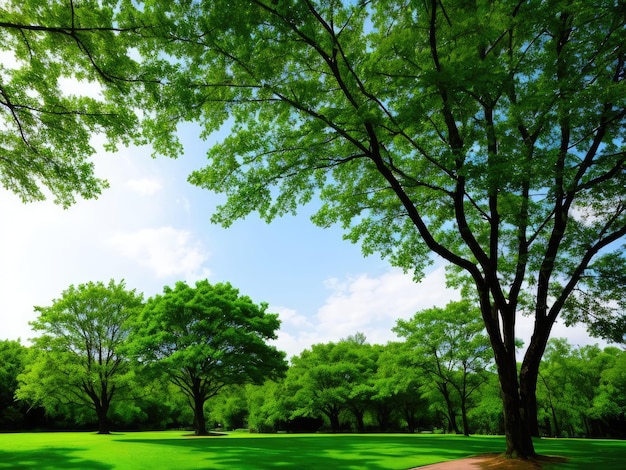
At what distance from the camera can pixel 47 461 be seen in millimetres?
10805

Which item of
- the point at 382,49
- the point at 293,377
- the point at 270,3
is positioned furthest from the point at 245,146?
the point at 293,377

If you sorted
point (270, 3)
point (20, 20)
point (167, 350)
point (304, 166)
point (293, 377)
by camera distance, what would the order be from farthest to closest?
point (293, 377) < point (167, 350) < point (304, 166) < point (20, 20) < point (270, 3)

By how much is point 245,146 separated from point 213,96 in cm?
162

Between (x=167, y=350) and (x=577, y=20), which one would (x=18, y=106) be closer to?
(x=577, y=20)

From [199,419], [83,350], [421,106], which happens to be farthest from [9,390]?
[421,106]

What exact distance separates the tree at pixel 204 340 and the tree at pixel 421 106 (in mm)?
16873

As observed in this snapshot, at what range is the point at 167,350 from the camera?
91.0 ft

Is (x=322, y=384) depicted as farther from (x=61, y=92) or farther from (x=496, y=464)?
(x=61, y=92)

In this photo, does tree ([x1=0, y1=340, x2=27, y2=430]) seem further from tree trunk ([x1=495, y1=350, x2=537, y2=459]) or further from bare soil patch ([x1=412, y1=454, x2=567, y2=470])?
tree trunk ([x1=495, y1=350, x2=537, y2=459])

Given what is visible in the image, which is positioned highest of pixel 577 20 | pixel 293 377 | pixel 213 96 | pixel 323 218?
pixel 577 20

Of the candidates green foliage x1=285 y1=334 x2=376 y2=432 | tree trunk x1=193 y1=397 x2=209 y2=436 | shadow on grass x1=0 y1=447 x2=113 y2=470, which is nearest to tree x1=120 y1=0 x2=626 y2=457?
shadow on grass x1=0 y1=447 x2=113 y2=470

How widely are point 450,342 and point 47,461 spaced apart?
3130 centimetres

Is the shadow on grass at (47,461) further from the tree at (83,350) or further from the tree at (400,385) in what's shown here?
the tree at (400,385)

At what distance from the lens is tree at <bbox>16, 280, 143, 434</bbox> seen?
101ft
